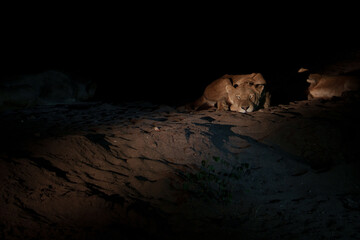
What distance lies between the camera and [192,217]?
2.47 metres

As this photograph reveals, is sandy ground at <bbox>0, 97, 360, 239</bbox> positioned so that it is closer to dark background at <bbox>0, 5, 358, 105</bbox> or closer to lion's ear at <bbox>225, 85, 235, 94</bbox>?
lion's ear at <bbox>225, 85, 235, 94</bbox>

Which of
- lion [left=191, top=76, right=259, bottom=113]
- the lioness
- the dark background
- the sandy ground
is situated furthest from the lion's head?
the dark background

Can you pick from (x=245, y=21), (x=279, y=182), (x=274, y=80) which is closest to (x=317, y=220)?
(x=279, y=182)

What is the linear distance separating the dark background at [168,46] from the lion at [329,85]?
1.13ft

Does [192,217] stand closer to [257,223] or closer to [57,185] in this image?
[257,223]

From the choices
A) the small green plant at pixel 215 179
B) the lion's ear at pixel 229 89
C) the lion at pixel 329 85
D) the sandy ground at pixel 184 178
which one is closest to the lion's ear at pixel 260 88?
the lion's ear at pixel 229 89

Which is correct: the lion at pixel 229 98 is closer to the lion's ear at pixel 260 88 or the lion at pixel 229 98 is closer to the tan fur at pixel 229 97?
the tan fur at pixel 229 97

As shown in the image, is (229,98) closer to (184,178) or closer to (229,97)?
(229,97)

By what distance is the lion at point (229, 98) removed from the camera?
6551 millimetres

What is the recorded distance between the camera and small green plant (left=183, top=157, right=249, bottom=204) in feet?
9.79

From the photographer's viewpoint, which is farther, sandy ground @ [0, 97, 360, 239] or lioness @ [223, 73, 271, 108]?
lioness @ [223, 73, 271, 108]

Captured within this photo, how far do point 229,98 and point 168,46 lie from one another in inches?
296

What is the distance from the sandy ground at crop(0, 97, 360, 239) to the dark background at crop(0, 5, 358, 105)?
3786mm

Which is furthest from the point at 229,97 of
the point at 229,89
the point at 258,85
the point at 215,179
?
the point at 215,179
